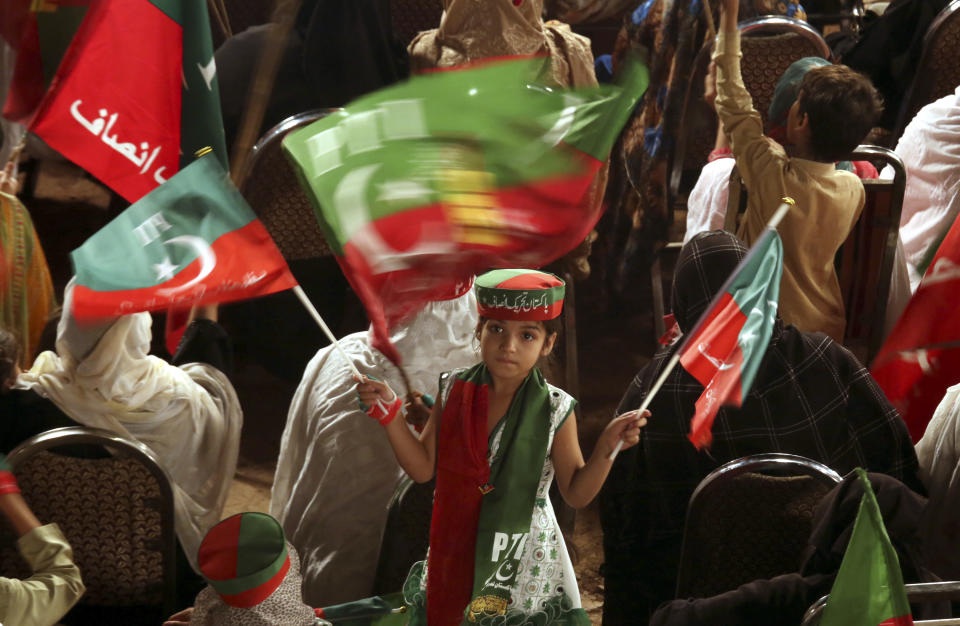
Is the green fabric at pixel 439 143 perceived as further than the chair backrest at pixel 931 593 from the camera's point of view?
Yes

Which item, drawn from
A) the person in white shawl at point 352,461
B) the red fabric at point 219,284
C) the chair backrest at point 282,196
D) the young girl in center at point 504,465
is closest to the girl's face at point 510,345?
the young girl in center at point 504,465

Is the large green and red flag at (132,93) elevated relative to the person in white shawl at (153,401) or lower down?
elevated

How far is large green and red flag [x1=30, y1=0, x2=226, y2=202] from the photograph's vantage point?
254cm

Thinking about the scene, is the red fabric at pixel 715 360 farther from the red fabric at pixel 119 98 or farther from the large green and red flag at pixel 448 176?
the red fabric at pixel 119 98

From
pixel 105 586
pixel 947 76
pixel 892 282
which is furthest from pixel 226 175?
pixel 947 76

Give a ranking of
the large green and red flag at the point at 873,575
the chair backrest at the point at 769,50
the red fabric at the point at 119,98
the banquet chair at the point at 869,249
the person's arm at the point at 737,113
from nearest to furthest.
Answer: the large green and red flag at the point at 873,575 → the red fabric at the point at 119,98 → the person's arm at the point at 737,113 → the banquet chair at the point at 869,249 → the chair backrest at the point at 769,50

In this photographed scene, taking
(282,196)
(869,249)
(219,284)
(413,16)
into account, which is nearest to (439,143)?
(219,284)

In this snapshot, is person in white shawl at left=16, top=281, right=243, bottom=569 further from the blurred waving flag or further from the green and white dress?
the blurred waving flag

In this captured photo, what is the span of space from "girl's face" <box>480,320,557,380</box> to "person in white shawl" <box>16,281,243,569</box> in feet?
3.41

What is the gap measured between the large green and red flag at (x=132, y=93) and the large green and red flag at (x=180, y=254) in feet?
1.51

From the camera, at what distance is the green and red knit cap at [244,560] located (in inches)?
72.3

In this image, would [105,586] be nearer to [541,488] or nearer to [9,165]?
[541,488]

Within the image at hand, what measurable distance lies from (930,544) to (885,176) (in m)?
1.77

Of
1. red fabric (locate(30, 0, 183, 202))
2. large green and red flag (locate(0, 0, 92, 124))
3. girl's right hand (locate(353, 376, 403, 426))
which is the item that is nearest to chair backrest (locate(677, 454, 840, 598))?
girl's right hand (locate(353, 376, 403, 426))
